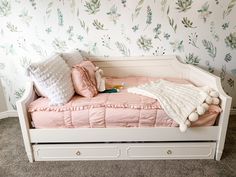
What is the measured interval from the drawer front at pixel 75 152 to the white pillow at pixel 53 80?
1.34 feet

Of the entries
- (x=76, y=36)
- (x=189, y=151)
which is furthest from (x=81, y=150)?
(x=76, y=36)

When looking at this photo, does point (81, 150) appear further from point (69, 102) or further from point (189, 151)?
point (189, 151)

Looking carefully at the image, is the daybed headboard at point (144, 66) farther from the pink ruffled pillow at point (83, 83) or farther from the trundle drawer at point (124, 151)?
the trundle drawer at point (124, 151)

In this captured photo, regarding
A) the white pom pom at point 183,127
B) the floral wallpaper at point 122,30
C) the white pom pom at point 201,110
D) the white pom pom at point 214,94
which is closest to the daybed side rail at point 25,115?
the floral wallpaper at point 122,30

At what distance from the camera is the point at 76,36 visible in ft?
8.32

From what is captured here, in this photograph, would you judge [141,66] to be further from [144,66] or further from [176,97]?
[176,97]

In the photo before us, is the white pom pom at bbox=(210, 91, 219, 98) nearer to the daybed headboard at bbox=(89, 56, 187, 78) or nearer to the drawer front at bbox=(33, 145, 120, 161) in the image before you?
the daybed headboard at bbox=(89, 56, 187, 78)

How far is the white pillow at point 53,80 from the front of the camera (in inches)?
65.4

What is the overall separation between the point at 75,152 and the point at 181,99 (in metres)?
1.03

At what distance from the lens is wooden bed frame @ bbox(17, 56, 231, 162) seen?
177cm

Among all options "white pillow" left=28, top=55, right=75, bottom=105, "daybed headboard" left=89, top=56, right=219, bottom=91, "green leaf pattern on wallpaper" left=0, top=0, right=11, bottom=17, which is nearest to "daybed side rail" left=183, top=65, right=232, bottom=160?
"daybed headboard" left=89, top=56, right=219, bottom=91

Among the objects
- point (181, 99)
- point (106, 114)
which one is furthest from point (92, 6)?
point (181, 99)

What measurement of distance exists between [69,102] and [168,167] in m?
1.01

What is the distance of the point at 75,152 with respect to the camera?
73.2 inches
